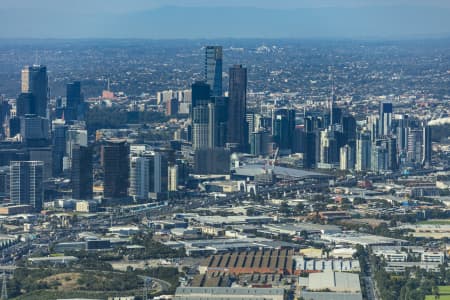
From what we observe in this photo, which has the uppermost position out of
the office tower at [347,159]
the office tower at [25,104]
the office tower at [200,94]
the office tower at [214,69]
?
the office tower at [214,69]

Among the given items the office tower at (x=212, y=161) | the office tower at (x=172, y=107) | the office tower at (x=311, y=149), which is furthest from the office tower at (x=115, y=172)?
the office tower at (x=172, y=107)

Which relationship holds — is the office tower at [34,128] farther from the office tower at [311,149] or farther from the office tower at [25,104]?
the office tower at [311,149]

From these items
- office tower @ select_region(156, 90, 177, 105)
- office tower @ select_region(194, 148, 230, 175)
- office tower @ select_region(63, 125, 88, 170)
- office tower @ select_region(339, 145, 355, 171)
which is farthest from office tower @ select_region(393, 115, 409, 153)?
office tower @ select_region(156, 90, 177, 105)

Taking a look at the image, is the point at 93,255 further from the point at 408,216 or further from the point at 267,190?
the point at 267,190

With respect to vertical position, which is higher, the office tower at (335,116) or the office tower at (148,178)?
the office tower at (335,116)

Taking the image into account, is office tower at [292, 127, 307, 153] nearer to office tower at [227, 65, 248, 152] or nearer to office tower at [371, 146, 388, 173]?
office tower at [227, 65, 248, 152]

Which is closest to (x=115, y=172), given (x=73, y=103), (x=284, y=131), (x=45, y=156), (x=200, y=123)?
(x=45, y=156)
